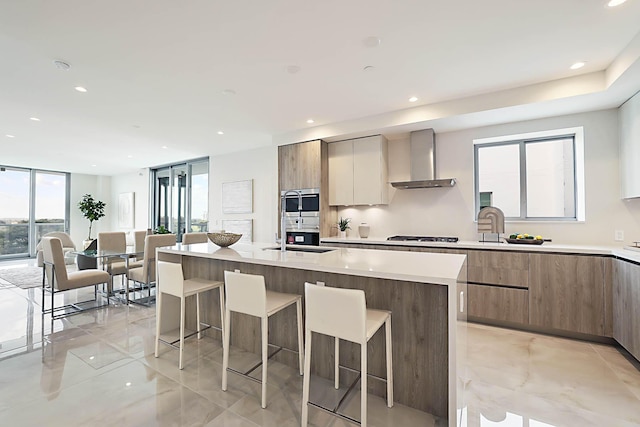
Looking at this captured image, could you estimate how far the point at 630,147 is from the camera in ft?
9.16

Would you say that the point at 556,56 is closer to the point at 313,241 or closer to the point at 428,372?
the point at 428,372

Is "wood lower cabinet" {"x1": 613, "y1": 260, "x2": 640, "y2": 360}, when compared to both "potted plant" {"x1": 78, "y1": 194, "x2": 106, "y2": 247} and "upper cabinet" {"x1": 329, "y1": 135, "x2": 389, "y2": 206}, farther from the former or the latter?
"potted plant" {"x1": 78, "y1": 194, "x2": 106, "y2": 247}

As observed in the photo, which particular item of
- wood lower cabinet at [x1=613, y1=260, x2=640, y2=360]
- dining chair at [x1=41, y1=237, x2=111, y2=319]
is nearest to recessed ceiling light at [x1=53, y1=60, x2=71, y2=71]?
dining chair at [x1=41, y1=237, x2=111, y2=319]

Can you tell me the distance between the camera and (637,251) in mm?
2410

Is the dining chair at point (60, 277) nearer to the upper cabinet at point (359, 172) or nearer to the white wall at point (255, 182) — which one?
the white wall at point (255, 182)

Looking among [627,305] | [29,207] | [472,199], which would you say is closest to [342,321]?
[627,305]

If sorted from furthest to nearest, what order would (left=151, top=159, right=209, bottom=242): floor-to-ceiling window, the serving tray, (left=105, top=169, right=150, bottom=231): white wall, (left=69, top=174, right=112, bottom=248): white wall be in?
(left=69, top=174, right=112, bottom=248): white wall
(left=105, top=169, right=150, bottom=231): white wall
(left=151, top=159, right=209, bottom=242): floor-to-ceiling window
the serving tray

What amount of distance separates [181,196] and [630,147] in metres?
8.11

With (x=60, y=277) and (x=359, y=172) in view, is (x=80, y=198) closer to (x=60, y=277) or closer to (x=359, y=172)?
(x=60, y=277)

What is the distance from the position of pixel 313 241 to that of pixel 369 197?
1.12 metres

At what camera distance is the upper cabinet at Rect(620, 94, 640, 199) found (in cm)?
267

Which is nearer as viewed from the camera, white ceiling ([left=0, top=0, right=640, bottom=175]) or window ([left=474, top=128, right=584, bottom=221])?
white ceiling ([left=0, top=0, right=640, bottom=175])

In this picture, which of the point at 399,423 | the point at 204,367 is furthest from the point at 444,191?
the point at 204,367

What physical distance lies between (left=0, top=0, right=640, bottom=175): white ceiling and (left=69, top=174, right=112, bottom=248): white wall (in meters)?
5.65
